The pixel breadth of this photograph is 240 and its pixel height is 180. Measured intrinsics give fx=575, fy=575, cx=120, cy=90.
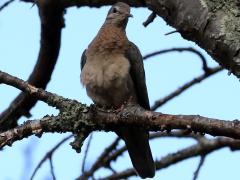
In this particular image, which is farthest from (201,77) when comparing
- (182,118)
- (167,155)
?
(182,118)

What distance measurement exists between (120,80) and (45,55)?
26.2 inches

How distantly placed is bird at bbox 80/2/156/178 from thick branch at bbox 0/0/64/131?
1.52 ft

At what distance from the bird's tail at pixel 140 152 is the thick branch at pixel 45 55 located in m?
0.87

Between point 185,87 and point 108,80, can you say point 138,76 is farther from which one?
point 185,87

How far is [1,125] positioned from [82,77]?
0.96 m

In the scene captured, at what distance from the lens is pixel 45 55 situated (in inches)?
176

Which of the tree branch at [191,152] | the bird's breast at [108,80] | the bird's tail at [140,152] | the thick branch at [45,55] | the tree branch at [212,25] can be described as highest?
the thick branch at [45,55]

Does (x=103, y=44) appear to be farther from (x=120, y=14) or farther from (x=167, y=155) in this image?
(x=167, y=155)

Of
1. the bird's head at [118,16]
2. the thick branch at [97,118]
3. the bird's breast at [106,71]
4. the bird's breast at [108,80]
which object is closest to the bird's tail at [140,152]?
the bird's breast at [108,80]

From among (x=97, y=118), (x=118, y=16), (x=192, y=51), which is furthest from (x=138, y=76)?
(x=97, y=118)

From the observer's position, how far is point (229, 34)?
110 inches

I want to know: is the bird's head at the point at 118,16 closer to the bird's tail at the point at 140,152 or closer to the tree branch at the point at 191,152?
the bird's tail at the point at 140,152

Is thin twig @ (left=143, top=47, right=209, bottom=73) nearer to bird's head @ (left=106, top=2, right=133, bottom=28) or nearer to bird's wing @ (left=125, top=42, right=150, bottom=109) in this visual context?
bird's wing @ (left=125, top=42, right=150, bottom=109)

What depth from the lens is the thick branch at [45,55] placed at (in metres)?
4.38
